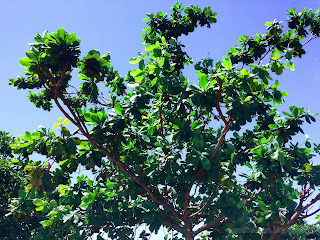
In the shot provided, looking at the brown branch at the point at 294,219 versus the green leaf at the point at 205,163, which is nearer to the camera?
the green leaf at the point at 205,163

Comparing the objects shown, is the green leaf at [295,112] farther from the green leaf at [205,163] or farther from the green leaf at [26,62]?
the green leaf at [26,62]

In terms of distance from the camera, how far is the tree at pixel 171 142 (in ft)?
23.5

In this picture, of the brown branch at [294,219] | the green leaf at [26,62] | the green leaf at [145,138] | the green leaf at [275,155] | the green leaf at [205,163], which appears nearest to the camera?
the green leaf at [26,62]

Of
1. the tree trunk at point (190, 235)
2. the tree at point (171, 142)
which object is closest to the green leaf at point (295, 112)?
the tree at point (171, 142)

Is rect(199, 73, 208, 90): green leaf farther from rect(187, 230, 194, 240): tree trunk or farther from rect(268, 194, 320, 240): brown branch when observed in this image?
rect(268, 194, 320, 240): brown branch

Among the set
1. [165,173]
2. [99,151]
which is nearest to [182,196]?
[165,173]

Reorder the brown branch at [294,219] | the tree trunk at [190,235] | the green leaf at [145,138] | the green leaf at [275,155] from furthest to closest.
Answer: the tree trunk at [190,235] → the brown branch at [294,219] → the green leaf at [275,155] → the green leaf at [145,138]

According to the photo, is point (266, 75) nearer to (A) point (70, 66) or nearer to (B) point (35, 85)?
(A) point (70, 66)

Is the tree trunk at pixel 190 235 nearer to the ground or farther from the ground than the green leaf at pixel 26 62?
nearer to the ground

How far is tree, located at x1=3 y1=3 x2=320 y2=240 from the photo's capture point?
7.17 metres

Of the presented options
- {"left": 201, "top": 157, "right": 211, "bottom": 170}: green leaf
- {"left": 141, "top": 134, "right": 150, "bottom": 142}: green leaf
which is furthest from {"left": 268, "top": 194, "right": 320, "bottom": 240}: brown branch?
{"left": 141, "top": 134, "right": 150, "bottom": 142}: green leaf

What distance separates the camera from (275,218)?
8922 millimetres

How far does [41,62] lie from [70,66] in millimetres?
576

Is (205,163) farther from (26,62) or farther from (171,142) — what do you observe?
(26,62)
